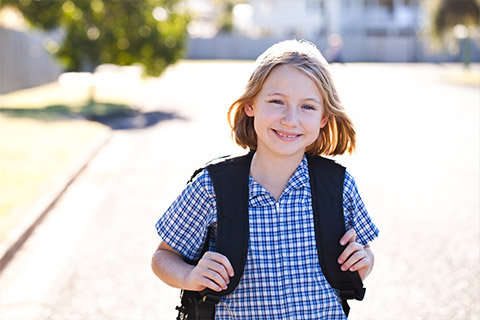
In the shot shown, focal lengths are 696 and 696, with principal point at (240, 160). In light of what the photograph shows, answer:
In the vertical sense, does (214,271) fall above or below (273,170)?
below

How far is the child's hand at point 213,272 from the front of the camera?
2186 millimetres

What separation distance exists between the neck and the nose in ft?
0.49

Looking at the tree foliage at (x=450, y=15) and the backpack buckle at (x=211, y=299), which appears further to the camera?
the tree foliage at (x=450, y=15)

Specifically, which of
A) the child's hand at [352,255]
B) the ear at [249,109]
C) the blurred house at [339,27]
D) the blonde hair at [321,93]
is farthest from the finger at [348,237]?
the blurred house at [339,27]

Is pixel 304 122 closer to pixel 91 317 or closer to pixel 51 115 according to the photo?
pixel 91 317

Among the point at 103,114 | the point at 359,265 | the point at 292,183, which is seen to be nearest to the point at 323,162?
the point at 292,183

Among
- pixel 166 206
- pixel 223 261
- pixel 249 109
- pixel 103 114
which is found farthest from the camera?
pixel 103 114

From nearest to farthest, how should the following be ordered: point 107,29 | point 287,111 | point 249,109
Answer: point 287,111, point 249,109, point 107,29

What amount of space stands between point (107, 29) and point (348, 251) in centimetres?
1930

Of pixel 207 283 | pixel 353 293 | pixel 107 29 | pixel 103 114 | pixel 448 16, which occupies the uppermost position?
pixel 448 16

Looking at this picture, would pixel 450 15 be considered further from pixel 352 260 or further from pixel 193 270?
pixel 193 270

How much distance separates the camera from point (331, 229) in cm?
230

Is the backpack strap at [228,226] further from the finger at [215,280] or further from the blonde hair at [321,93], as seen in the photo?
the blonde hair at [321,93]

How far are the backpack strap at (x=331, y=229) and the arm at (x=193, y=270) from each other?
1.07 feet
